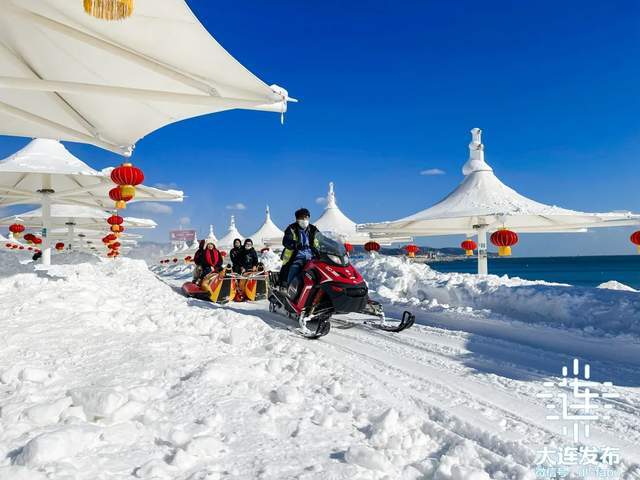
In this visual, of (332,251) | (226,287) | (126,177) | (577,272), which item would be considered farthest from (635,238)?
(577,272)

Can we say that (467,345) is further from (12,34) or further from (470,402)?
(12,34)

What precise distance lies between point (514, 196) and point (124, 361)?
12.7 m

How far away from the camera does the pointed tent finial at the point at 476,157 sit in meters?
15.2

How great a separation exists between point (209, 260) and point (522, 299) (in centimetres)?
794

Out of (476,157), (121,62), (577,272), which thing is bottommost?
(577,272)

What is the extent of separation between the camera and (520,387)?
14.0 feet

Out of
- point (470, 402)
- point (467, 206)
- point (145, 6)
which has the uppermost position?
point (145, 6)

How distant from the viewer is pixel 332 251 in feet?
22.5

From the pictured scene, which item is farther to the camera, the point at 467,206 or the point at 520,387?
the point at 467,206

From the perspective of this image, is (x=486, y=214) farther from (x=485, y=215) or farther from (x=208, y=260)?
(x=208, y=260)

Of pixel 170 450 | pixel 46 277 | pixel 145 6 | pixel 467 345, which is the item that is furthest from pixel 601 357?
pixel 46 277

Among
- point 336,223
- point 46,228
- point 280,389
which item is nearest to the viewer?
point 280,389

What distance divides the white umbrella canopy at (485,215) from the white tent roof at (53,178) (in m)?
7.84

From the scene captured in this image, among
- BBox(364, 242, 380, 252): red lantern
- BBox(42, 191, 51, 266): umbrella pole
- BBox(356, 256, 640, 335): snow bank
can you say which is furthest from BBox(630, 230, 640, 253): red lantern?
BBox(42, 191, 51, 266): umbrella pole
